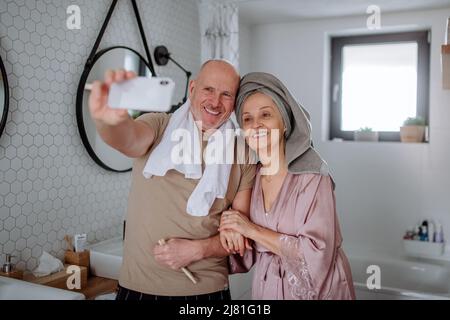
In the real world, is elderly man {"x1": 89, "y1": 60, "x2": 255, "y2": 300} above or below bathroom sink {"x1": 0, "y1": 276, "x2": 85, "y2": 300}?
above

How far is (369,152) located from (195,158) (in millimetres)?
1881

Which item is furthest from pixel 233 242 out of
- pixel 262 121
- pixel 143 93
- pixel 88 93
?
pixel 88 93

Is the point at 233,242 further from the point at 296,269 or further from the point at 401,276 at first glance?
the point at 401,276

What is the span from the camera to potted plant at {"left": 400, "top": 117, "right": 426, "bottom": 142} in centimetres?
252

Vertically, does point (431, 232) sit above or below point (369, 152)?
below

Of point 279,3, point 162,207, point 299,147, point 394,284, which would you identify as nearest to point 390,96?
point 279,3

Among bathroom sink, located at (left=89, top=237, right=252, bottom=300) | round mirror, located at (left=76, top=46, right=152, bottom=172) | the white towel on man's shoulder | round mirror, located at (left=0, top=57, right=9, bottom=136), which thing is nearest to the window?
round mirror, located at (left=76, top=46, right=152, bottom=172)

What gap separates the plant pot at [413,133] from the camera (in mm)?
2521

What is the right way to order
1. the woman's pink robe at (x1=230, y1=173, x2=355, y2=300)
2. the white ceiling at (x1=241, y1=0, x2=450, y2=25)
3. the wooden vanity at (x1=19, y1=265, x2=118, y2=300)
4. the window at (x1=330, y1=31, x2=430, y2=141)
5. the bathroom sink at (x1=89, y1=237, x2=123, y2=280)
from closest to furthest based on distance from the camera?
the woman's pink robe at (x1=230, y1=173, x2=355, y2=300) → the wooden vanity at (x1=19, y1=265, x2=118, y2=300) → the bathroom sink at (x1=89, y1=237, x2=123, y2=280) → the white ceiling at (x1=241, y1=0, x2=450, y2=25) → the window at (x1=330, y1=31, x2=430, y2=141)

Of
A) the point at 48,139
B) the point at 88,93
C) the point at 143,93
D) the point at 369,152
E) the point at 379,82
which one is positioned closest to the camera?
the point at 143,93

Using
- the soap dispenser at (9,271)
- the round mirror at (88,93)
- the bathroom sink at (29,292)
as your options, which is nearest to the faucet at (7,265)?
the soap dispenser at (9,271)

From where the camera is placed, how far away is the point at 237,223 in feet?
3.25

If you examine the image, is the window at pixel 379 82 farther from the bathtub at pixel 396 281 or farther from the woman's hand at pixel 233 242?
the woman's hand at pixel 233 242

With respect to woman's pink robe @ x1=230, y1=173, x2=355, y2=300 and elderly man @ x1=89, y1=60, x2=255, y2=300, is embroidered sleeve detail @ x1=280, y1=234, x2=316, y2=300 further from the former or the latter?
elderly man @ x1=89, y1=60, x2=255, y2=300
